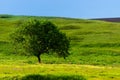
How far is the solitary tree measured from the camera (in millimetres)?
80688

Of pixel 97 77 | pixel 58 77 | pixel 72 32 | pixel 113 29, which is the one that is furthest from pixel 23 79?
pixel 113 29

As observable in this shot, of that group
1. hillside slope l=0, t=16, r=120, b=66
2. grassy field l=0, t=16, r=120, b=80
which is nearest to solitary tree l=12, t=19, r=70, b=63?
grassy field l=0, t=16, r=120, b=80

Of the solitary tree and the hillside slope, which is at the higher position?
the solitary tree

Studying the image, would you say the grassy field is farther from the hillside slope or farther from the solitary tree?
the solitary tree

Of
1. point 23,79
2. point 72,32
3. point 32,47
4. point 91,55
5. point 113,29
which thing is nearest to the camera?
point 23,79

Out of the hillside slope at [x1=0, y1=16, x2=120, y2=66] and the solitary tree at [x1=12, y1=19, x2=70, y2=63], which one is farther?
the hillside slope at [x1=0, y1=16, x2=120, y2=66]

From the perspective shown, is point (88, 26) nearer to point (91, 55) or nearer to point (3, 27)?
point (3, 27)

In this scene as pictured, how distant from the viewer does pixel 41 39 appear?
81500 millimetres

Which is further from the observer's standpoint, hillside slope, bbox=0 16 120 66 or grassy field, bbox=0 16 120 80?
hillside slope, bbox=0 16 120 66

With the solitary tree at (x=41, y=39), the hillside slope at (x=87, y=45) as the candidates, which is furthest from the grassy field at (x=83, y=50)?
the solitary tree at (x=41, y=39)

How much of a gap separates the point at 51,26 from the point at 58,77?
45903 mm

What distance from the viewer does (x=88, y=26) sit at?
180m

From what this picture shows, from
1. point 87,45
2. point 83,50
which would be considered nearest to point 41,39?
point 83,50

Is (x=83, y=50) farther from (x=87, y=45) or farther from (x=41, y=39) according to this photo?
(x=41, y=39)
